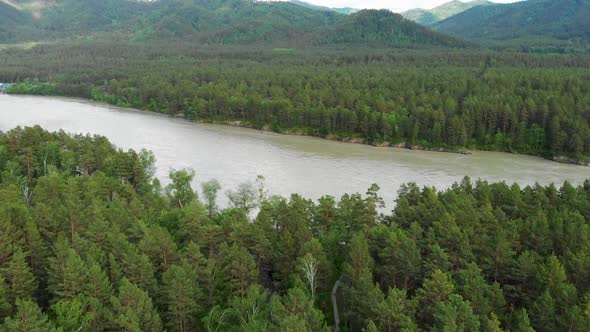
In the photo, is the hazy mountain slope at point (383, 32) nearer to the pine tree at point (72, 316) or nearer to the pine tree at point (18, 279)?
the pine tree at point (18, 279)

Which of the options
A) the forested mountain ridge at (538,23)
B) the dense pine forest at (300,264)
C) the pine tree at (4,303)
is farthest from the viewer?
the forested mountain ridge at (538,23)

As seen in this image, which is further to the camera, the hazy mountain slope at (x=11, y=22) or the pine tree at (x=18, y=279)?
the hazy mountain slope at (x=11, y=22)

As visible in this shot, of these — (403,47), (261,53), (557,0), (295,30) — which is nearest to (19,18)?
(295,30)

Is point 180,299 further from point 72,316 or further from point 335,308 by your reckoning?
point 335,308

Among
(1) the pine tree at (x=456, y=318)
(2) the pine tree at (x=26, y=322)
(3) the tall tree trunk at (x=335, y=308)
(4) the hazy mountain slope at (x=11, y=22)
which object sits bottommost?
(3) the tall tree trunk at (x=335, y=308)

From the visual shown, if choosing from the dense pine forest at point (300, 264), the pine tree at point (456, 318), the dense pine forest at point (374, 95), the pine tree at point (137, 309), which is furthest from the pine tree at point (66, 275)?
the dense pine forest at point (374, 95)

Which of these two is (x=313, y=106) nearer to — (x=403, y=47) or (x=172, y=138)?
(x=172, y=138)

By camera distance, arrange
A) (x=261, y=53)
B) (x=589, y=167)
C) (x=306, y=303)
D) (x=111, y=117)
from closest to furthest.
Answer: (x=306, y=303) → (x=589, y=167) → (x=111, y=117) → (x=261, y=53)
